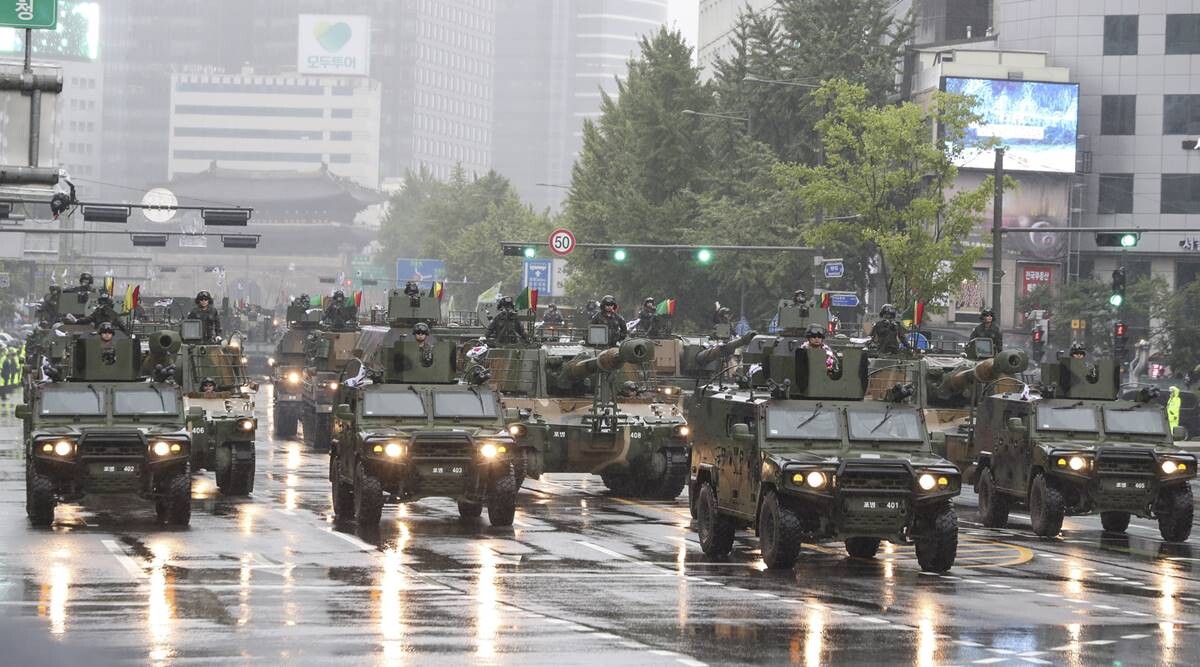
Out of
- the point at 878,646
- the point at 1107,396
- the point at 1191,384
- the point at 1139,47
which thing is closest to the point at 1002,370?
the point at 1107,396

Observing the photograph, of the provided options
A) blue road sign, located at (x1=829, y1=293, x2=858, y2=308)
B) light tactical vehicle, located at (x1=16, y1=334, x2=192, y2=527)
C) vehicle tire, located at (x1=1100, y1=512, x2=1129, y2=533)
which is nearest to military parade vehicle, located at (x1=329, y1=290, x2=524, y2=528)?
light tactical vehicle, located at (x1=16, y1=334, x2=192, y2=527)

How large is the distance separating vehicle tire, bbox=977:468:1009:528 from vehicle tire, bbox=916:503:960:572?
6944 mm

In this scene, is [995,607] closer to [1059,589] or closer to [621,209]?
[1059,589]

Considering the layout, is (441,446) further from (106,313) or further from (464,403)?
(106,313)

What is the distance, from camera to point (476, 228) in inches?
4934

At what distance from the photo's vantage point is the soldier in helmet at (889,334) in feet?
113

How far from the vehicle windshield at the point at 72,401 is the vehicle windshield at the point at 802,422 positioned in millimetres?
9178

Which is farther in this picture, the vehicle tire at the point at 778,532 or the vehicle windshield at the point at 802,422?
the vehicle windshield at the point at 802,422

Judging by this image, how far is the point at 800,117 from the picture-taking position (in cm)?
7281

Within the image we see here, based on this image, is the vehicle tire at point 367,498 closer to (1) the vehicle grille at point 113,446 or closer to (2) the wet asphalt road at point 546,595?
(2) the wet asphalt road at point 546,595

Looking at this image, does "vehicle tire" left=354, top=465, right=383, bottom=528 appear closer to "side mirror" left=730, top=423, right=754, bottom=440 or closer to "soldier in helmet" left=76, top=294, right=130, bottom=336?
"side mirror" left=730, top=423, right=754, bottom=440

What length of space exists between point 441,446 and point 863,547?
5.39 m

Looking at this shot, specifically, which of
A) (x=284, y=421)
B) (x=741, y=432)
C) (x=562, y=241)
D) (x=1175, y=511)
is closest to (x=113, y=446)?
(x=741, y=432)

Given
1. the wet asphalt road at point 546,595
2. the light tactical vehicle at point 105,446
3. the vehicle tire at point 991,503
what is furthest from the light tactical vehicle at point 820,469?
the light tactical vehicle at point 105,446
